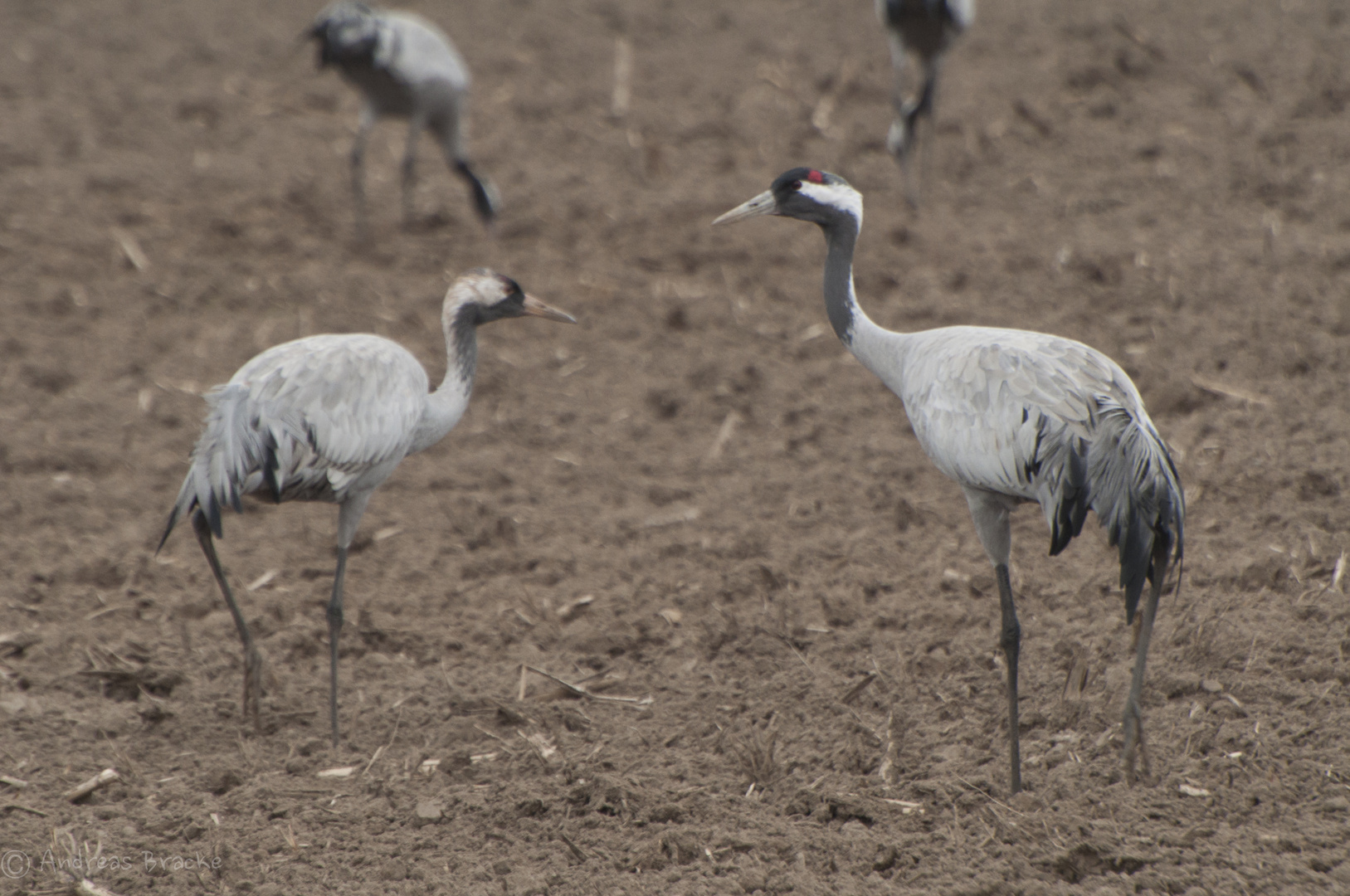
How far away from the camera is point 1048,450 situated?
3891 mm

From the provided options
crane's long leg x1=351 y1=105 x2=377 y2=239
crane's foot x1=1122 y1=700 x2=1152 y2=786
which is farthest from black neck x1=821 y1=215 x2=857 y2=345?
crane's long leg x1=351 y1=105 x2=377 y2=239

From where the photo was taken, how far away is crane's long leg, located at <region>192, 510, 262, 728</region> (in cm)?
441

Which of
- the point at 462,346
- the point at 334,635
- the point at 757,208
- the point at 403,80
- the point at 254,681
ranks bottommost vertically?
the point at 254,681

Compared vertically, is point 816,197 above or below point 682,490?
above

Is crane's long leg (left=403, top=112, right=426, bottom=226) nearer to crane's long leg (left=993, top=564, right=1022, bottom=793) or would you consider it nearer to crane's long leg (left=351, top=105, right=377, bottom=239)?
crane's long leg (left=351, top=105, right=377, bottom=239)

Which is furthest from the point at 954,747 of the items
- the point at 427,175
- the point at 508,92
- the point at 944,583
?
the point at 508,92

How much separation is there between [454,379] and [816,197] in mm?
→ 1533

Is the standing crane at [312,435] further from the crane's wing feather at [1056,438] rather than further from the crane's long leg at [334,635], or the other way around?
the crane's wing feather at [1056,438]

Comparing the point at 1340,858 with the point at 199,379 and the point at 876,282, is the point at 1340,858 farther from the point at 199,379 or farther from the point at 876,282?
the point at 199,379

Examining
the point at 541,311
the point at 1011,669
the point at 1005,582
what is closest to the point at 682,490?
the point at 541,311

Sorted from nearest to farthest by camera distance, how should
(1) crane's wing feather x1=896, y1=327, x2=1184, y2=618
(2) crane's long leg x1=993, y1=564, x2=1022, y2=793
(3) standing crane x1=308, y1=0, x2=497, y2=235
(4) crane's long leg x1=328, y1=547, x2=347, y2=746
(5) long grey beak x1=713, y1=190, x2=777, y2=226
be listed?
(1) crane's wing feather x1=896, y1=327, x2=1184, y2=618 → (2) crane's long leg x1=993, y1=564, x2=1022, y2=793 → (4) crane's long leg x1=328, y1=547, x2=347, y2=746 → (5) long grey beak x1=713, y1=190, x2=777, y2=226 → (3) standing crane x1=308, y1=0, x2=497, y2=235

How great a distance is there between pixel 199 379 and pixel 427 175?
346 cm

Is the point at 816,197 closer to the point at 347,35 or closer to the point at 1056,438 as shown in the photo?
the point at 1056,438

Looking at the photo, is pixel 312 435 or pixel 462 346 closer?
pixel 312 435
